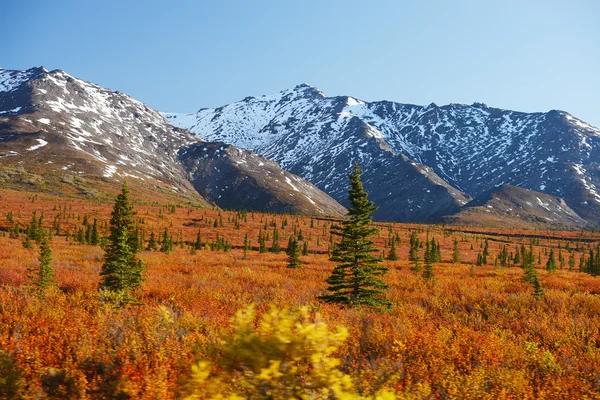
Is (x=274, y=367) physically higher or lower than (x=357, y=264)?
higher

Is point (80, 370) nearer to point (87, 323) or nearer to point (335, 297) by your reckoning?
point (87, 323)

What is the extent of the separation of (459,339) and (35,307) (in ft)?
28.1

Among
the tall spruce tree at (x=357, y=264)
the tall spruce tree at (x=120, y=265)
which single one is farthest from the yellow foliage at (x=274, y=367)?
the tall spruce tree at (x=120, y=265)

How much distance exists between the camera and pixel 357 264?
13.3m

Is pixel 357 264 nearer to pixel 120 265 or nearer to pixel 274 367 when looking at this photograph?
pixel 120 265

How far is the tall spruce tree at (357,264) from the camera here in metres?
12.9

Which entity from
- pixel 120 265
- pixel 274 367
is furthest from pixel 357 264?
pixel 274 367

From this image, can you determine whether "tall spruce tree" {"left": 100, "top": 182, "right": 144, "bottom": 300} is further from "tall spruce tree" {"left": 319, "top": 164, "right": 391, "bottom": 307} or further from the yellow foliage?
the yellow foliage

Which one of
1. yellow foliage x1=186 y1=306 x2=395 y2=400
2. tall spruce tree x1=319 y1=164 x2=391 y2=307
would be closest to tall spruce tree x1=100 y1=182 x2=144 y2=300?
tall spruce tree x1=319 y1=164 x2=391 y2=307

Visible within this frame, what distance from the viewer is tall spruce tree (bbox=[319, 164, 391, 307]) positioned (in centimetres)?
1286

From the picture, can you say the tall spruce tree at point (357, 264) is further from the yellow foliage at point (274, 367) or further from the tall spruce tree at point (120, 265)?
the yellow foliage at point (274, 367)

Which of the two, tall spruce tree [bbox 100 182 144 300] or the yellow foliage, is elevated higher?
the yellow foliage

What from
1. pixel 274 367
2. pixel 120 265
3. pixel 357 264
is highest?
pixel 274 367

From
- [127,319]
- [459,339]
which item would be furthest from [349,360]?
[127,319]
